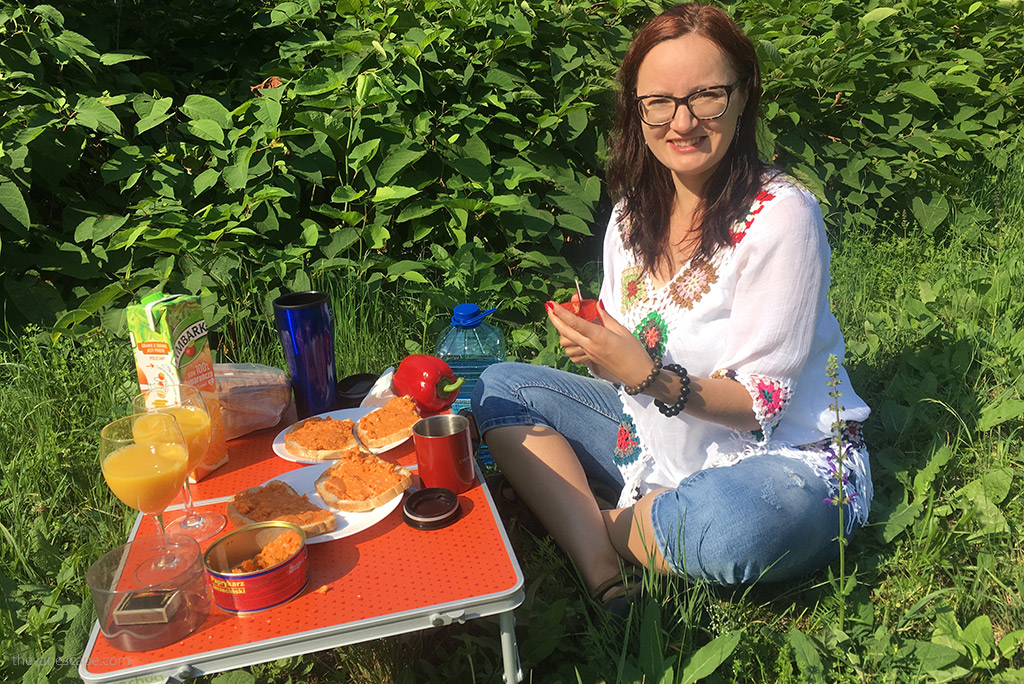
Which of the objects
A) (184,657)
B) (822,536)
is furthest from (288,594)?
(822,536)

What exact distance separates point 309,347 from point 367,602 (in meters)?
0.98

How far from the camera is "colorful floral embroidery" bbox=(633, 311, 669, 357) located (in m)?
2.24

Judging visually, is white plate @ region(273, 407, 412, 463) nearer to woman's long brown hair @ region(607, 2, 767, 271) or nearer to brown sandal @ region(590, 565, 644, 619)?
brown sandal @ region(590, 565, 644, 619)

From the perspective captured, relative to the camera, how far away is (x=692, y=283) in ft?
7.14

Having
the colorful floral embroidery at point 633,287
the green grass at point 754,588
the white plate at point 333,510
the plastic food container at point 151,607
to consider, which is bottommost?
the green grass at point 754,588

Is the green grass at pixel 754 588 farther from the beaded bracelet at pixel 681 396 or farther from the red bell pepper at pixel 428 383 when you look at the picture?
the red bell pepper at pixel 428 383

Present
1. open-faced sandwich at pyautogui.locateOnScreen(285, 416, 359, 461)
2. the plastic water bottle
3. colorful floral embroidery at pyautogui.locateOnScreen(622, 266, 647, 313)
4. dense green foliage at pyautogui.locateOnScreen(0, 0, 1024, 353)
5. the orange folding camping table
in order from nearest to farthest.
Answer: the orange folding camping table
open-faced sandwich at pyautogui.locateOnScreen(285, 416, 359, 461)
colorful floral embroidery at pyautogui.locateOnScreen(622, 266, 647, 313)
dense green foliage at pyautogui.locateOnScreen(0, 0, 1024, 353)
the plastic water bottle

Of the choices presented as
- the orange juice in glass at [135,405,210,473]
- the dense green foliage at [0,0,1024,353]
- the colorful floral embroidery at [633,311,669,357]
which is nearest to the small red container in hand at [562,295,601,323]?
the colorful floral embroidery at [633,311,669,357]

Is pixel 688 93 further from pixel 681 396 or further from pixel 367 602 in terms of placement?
pixel 367 602

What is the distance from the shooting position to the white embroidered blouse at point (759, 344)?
1925mm

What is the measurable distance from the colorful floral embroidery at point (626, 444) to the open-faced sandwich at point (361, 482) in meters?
0.87

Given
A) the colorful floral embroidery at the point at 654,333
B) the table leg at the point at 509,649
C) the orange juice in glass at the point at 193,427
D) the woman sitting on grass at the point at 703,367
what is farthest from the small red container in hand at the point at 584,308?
the orange juice in glass at the point at 193,427

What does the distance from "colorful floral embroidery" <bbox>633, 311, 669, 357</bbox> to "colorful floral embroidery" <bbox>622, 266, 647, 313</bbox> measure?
95 mm

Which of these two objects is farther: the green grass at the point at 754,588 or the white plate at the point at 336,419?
the white plate at the point at 336,419
